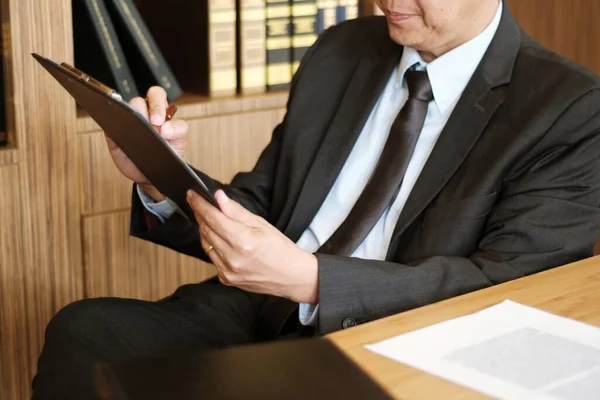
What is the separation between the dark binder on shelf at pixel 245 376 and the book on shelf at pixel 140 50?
129cm

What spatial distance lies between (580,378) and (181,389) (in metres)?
0.37

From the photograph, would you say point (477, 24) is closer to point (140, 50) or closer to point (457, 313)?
point (457, 313)

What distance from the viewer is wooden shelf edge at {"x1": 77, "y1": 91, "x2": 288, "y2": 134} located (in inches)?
85.5

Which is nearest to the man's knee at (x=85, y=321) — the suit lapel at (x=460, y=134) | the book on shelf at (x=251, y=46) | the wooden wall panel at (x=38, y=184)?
the suit lapel at (x=460, y=134)

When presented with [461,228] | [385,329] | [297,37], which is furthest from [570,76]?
[297,37]

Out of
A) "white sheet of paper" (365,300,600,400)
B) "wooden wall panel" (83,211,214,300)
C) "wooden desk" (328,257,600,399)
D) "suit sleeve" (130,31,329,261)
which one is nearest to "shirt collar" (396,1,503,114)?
"suit sleeve" (130,31,329,261)

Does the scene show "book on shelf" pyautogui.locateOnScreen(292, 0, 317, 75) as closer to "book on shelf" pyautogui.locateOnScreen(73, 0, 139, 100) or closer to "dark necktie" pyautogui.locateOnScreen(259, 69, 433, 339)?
"book on shelf" pyautogui.locateOnScreen(73, 0, 139, 100)

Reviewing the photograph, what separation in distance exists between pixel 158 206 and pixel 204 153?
1.81 feet

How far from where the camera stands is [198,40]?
225 cm

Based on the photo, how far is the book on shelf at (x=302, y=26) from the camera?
7.54 feet

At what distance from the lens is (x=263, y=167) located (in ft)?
5.90

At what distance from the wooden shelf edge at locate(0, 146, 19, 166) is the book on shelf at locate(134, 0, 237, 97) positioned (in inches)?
19.2

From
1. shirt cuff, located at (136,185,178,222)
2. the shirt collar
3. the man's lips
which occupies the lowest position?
shirt cuff, located at (136,185,178,222)

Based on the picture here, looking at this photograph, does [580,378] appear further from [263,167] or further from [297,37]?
[297,37]
